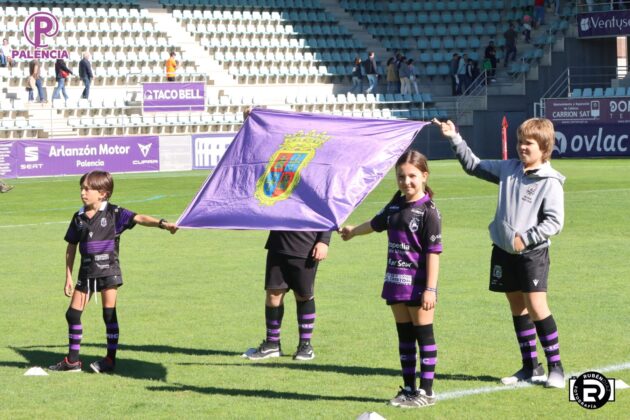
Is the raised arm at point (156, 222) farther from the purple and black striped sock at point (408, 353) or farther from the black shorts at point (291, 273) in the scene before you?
the purple and black striped sock at point (408, 353)

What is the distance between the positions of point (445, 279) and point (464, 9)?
42872mm

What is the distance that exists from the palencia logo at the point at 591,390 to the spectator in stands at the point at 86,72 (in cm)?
3512

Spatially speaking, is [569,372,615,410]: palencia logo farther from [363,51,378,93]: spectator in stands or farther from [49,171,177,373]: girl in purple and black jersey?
[363,51,378,93]: spectator in stands

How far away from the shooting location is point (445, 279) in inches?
568

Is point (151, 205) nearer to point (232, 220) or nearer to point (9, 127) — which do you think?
point (9, 127)

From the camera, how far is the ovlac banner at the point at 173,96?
140ft

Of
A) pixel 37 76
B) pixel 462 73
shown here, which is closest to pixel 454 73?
pixel 462 73

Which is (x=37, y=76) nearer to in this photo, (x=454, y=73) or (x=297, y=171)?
(x=454, y=73)

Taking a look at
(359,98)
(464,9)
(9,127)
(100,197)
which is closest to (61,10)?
(9,127)

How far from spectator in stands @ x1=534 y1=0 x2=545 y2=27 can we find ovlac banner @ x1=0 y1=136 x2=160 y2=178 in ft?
63.4

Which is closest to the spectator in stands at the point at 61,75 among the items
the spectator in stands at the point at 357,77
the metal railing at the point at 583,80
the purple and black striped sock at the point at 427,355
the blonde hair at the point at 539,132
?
the spectator in stands at the point at 357,77

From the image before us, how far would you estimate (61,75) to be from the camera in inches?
1631

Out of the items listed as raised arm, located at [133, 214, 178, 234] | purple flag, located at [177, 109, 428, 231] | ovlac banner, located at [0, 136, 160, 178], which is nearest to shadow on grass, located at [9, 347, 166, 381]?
raised arm, located at [133, 214, 178, 234]

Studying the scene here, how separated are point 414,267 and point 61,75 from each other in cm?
3515
